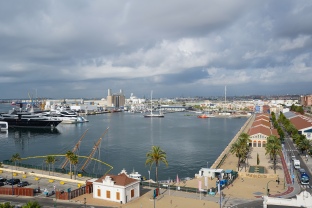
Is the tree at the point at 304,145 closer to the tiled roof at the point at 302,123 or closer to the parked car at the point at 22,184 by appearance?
the tiled roof at the point at 302,123

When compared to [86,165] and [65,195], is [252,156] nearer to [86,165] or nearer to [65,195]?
[86,165]

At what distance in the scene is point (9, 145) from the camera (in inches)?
3127

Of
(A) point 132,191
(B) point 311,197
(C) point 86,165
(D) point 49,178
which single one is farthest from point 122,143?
(B) point 311,197

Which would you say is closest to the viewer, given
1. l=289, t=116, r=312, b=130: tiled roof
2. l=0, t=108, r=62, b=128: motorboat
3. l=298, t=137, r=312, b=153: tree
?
l=298, t=137, r=312, b=153: tree

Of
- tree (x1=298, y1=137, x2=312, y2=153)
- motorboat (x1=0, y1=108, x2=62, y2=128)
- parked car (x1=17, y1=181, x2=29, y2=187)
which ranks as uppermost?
motorboat (x1=0, y1=108, x2=62, y2=128)

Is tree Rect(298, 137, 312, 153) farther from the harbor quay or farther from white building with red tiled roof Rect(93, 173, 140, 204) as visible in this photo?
white building with red tiled roof Rect(93, 173, 140, 204)

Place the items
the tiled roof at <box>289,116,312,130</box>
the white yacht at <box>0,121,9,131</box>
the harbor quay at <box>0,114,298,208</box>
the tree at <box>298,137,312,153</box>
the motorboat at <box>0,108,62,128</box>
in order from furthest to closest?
the motorboat at <box>0,108,62,128</box>
the white yacht at <box>0,121,9,131</box>
the tiled roof at <box>289,116,312,130</box>
the tree at <box>298,137,312,153</box>
the harbor quay at <box>0,114,298,208</box>

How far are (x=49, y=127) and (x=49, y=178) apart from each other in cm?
8649

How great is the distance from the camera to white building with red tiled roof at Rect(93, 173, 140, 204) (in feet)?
96.3

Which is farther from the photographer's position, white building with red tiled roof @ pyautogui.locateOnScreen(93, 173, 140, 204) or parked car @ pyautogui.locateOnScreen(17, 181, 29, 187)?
parked car @ pyautogui.locateOnScreen(17, 181, 29, 187)

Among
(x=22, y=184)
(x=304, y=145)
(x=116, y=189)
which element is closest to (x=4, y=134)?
(x=22, y=184)

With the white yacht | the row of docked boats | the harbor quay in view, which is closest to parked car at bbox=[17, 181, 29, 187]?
the harbor quay

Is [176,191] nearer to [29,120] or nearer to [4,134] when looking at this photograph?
[4,134]

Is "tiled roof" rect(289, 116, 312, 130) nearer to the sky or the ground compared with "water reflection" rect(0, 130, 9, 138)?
nearer to the sky
